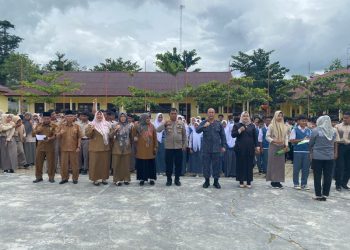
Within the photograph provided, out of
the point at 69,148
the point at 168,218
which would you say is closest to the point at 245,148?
the point at 168,218

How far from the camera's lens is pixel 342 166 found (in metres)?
8.66

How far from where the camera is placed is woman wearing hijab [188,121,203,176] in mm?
10406

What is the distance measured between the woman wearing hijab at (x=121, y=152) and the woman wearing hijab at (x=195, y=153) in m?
2.16

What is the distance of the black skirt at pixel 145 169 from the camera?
880 centimetres

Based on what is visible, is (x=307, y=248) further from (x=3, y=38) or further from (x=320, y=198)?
(x=3, y=38)

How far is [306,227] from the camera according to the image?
19.0 ft

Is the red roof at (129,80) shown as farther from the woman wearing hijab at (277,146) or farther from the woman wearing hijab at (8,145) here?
the woman wearing hijab at (277,146)

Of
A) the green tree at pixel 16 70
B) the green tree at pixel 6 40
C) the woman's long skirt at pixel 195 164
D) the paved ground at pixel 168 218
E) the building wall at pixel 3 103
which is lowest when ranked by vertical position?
the paved ground at pixel 168 218

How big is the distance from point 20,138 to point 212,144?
6.10 m

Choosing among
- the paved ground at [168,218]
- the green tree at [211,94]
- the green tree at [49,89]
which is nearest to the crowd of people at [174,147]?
the paved ground at [168,218]

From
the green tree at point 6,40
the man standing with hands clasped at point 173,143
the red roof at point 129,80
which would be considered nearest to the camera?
the man standing with hands clasped at point 173,143

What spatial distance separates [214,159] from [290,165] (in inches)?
218

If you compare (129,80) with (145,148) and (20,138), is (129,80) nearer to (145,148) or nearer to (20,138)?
(20,138)

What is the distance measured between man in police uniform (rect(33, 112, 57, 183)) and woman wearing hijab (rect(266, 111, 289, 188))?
5180 millimetres
